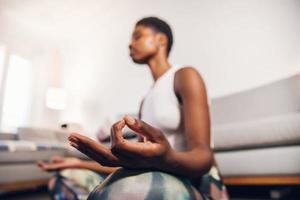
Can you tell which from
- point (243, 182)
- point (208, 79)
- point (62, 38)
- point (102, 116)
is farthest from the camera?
point (102, 116)

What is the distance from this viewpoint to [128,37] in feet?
6.57

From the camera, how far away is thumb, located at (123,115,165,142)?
17 centimetres

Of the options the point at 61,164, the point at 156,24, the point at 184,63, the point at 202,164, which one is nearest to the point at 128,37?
the point at 184,63

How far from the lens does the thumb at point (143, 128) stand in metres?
0.17

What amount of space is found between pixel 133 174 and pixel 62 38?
206 cm

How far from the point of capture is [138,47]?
0.52 m

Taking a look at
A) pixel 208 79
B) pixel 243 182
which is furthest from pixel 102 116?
pixel 243 182

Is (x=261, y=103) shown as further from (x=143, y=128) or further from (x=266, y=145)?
(x=143, y=128)

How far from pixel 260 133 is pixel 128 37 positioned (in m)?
1.39

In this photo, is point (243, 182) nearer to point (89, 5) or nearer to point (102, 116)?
point (89, 5)

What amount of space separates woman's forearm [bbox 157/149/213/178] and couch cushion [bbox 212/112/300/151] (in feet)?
2.42

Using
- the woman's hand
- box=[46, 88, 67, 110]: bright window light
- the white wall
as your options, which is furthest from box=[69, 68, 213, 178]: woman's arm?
box=[46, 88, 67, 110]: bright window light

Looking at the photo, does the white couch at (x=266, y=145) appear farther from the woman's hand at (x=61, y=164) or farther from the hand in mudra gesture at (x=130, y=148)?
the hand in mudra gesture at (x=130, y=148)

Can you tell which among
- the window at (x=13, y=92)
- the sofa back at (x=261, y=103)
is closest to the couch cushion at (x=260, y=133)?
the sofa back at (x=261, y=103)
